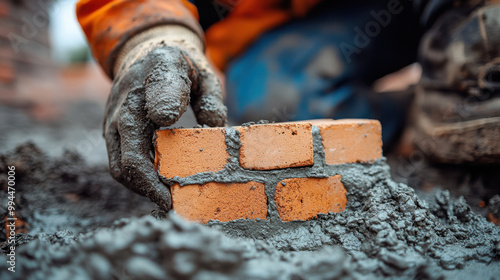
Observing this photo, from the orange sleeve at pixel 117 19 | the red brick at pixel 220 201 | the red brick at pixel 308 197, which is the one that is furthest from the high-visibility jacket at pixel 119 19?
the red brick at pixel 308 197

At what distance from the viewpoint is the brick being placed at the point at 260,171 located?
101 cm

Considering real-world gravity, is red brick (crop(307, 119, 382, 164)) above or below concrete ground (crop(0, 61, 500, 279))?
above

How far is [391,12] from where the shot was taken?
1994mm

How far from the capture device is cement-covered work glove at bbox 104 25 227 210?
994 millimetres

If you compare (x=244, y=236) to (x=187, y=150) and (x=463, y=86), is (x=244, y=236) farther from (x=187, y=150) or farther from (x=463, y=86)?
(x=463, y=86)

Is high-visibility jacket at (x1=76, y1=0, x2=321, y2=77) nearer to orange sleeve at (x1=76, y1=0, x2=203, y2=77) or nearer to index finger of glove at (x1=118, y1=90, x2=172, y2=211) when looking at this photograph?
orange sleeve at (x1=76, y1=0, x2=203, y2=77)

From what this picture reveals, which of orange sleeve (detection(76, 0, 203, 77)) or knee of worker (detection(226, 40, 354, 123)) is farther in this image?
knee of worker (detection(226, 40, 354, 123))

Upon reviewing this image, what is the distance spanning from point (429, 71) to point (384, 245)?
1236 mm

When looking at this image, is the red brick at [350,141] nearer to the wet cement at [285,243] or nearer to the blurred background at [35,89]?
the wet cement at [285,243]

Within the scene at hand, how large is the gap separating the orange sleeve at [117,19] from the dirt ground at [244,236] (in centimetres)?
72

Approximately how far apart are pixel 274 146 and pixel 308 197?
0.21 meters

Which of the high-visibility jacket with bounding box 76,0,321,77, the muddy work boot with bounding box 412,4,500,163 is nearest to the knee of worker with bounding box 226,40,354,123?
the muddy work boot with bounding box 412,4,500,163

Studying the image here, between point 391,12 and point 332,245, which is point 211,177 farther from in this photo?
point 391,12

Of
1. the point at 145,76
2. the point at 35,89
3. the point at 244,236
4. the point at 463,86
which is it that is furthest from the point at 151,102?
the point at 35,89
